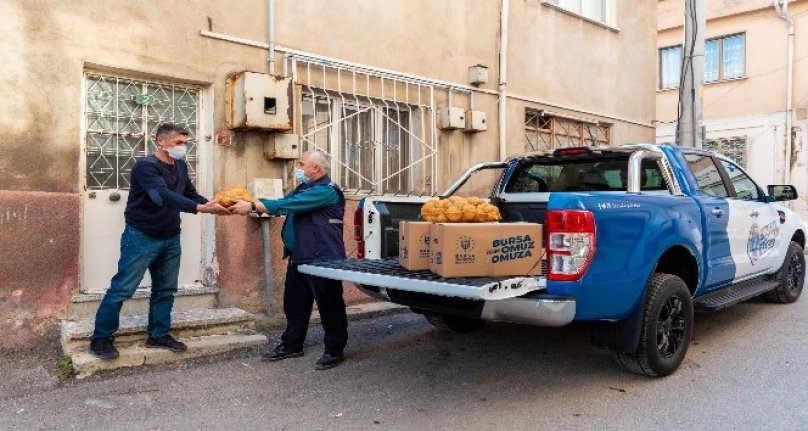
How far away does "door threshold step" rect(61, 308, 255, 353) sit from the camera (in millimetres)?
4770

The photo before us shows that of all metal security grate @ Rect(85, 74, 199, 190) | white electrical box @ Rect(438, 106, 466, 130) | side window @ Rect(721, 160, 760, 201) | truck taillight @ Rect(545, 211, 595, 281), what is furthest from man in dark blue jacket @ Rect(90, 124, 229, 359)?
side window @ Rect(721, 160, 760, 201)

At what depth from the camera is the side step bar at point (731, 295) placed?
479 centimetres

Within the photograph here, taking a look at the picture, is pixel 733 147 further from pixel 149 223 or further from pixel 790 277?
pixel 149 223

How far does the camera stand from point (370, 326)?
6195mm

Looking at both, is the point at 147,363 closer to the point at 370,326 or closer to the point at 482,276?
the point at 370,326

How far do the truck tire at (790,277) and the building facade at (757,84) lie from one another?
391 inches

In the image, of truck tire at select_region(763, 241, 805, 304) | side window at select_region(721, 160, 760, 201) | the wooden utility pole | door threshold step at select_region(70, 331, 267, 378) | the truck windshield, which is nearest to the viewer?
door threshold step at select_region(70, 331, 267, 378)

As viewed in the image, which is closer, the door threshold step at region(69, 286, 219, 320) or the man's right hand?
the man's right hand

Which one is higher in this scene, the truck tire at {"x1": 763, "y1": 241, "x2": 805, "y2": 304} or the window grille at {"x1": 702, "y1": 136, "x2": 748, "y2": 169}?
the window grille at {"x1": 702, "y1": 136, "x2": 748, "y2": 169}

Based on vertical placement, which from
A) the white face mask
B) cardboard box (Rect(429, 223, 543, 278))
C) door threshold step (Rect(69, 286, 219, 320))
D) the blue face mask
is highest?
the white face mask

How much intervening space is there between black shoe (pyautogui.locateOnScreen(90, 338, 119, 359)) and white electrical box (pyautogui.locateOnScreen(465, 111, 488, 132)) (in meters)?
5.17

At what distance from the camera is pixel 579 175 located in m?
5.36

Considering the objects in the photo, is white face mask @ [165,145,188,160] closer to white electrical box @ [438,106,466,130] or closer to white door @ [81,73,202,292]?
white door @ [81,73,202,292]

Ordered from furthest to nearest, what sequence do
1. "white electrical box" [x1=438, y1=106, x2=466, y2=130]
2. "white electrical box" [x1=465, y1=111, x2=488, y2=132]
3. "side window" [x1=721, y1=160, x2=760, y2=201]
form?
"white electrical box" [x1=465, y1=111, x2=488, y2=132] → "white electrical box" [x1=438, y1=106, x2=466, y2=130] → "side window" [x1=721, y1=160, x2=760, y2=201]
